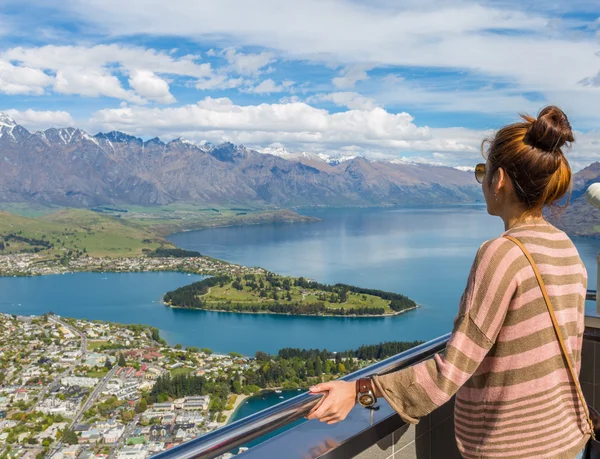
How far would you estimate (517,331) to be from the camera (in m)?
0.78

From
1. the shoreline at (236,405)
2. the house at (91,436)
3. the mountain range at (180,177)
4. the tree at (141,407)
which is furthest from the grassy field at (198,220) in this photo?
the house at (91,436)

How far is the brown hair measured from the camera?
794 mm

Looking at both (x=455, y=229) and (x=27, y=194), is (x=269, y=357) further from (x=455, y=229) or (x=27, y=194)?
(x=27, y=194)

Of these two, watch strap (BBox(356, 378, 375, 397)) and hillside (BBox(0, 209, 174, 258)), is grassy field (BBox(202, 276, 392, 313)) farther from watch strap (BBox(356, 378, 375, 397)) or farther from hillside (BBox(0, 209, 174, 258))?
watch strap (BBox(356, 378, 375, 397))

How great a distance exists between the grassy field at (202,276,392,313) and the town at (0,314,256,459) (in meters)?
6.83

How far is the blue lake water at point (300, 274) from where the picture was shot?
867 inches

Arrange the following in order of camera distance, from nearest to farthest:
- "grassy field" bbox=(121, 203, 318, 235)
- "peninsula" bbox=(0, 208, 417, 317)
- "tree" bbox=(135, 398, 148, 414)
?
"tree" bbox=(135, 398, 148, 414)
"peninsula" bbox=(0, 208, 417, 317)
"grassy field" bbox=(121, 203, 318, 235)

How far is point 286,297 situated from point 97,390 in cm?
1338

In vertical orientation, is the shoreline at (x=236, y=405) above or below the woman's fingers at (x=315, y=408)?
below

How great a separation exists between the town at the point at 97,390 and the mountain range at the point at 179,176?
100020 mm

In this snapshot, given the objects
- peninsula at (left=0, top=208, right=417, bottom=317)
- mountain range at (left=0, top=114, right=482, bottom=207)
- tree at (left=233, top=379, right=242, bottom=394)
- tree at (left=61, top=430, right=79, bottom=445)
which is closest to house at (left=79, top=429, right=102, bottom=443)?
tree at (left=61, top=430, right=79, bottom=445)

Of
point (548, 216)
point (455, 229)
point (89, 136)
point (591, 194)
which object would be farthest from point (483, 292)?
point (89, 136)

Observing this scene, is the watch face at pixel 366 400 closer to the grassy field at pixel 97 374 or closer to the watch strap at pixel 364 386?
the watch strap at pixel 364 386

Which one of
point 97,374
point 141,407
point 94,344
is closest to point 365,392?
point 141,407
